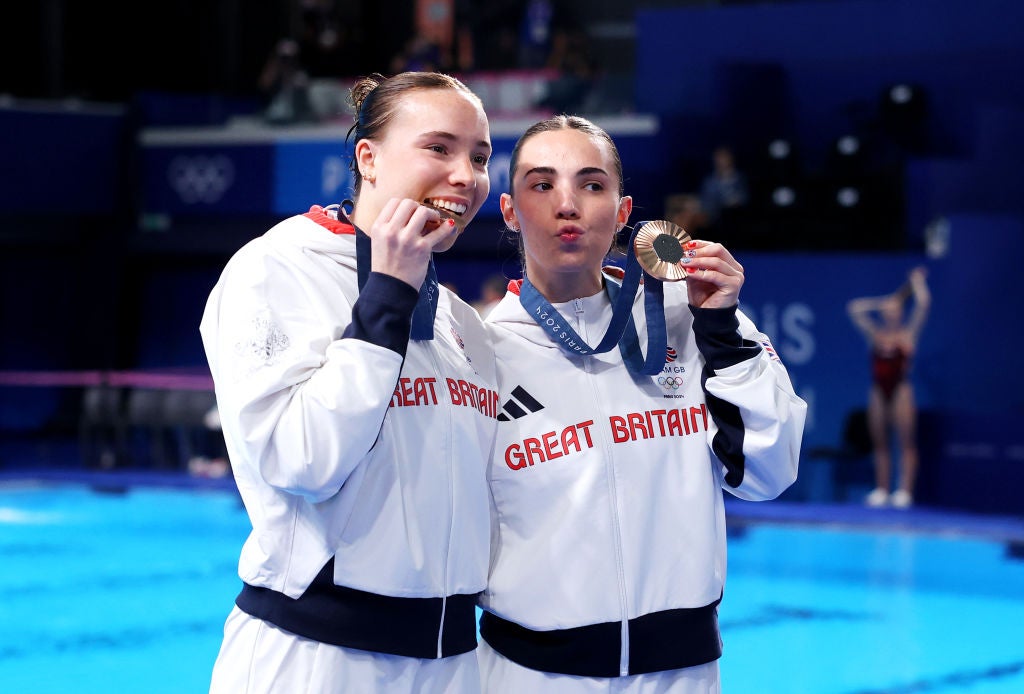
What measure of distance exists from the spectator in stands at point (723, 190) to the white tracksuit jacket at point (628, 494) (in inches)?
369

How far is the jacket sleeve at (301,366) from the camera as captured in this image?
181 cm

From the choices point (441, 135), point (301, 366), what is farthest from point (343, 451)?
point (441, 135)

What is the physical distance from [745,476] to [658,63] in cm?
1083

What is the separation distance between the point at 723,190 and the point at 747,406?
9.75m

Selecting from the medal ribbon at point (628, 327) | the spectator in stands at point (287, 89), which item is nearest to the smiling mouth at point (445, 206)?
the medal ribbon at point (628, 327)

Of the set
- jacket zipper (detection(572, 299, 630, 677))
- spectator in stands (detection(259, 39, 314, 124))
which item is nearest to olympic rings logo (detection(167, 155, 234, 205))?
spectator in stands (detection(259, 39, 314, 124))

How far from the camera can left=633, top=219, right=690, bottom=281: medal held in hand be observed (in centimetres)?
219

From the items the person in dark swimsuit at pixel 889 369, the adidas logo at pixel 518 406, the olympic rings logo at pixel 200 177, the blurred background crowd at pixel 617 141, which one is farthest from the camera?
the olympic rings logo at pixel 200 177

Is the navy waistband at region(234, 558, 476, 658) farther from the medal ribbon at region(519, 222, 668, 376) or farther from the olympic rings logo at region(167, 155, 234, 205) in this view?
the olympic rings logo at region(167, 155, 234, 205)

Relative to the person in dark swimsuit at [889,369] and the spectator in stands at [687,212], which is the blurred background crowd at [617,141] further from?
the person in dark swimsuit at [889,369]

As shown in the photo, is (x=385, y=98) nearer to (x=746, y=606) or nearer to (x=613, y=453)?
(x=613, y=453)

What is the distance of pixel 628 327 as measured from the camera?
2367 mm

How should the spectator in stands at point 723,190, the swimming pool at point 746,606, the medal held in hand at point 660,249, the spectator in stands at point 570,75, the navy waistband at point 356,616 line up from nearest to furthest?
the navy waistband at point 356,616
the medal held in hand at point 660,249
the swimming pool at point 746,606
the spectator in stands at point 723,190
the spectator in stands at point 570,75

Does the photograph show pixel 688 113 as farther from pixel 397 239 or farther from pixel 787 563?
pixel 397 239
